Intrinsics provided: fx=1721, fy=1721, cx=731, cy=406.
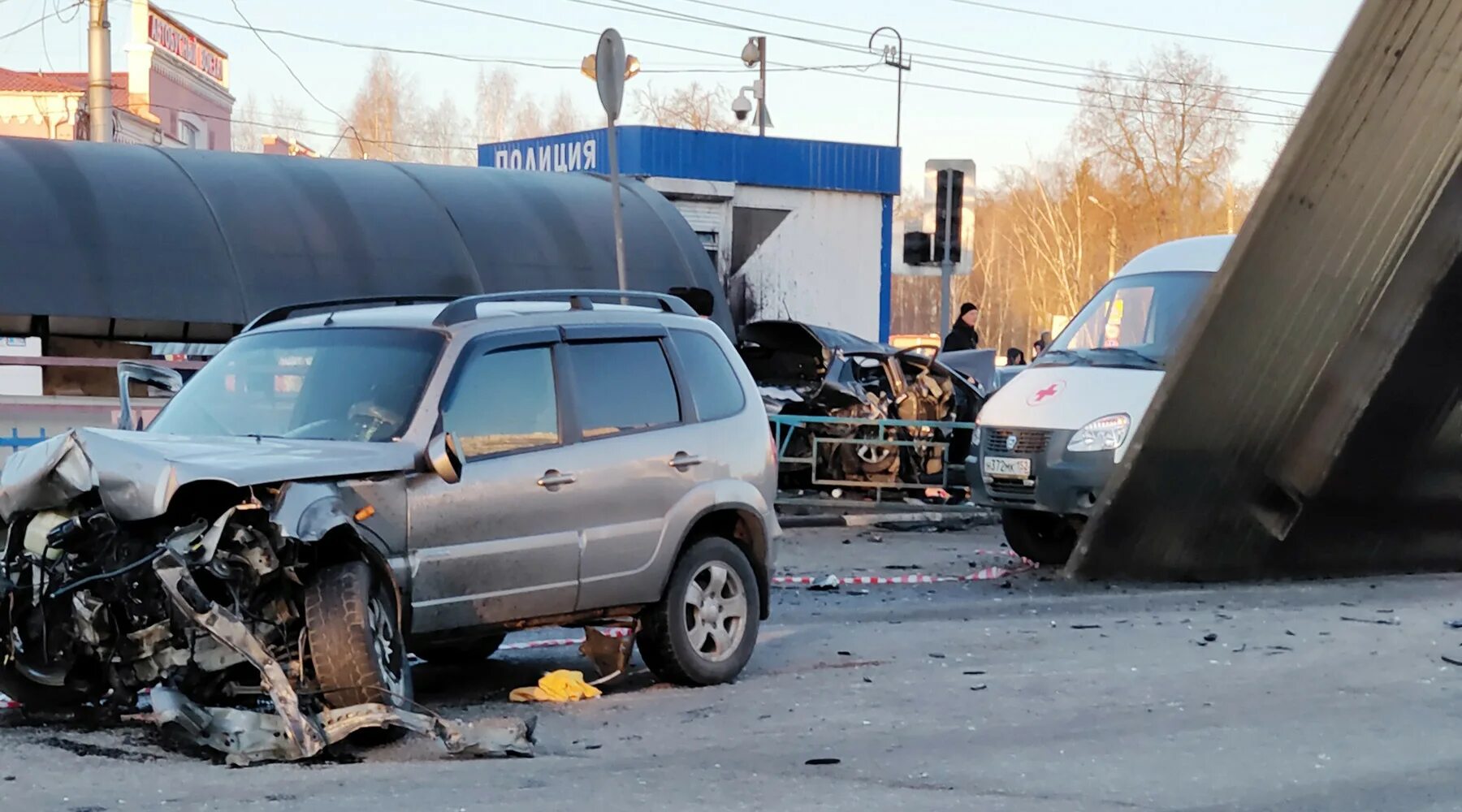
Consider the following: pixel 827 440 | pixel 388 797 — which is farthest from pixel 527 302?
pixel 827 440

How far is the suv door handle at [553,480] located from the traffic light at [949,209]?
10509mm

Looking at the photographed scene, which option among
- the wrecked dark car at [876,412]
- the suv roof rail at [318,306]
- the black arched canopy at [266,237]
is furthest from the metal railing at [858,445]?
the suv roof rail at [318,306]

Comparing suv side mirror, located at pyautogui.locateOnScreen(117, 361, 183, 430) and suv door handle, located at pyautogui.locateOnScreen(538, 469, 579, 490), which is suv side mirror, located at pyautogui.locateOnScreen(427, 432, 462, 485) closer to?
suv door handle, located at pyautogui.locateOnScreen(538, 469, 579, 490)

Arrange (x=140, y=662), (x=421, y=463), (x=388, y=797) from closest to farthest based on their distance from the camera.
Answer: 1. (x=388, y=797)
2. (x=140, y=662)
3. (x=421, y=463)

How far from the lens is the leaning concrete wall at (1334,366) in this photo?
1007cm

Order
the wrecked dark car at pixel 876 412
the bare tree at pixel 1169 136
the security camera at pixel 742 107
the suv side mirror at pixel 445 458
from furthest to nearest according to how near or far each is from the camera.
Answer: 1. the bare tree at pixel 1169 136
2. the security camera at pixel 742 107
3. the wrecked dark car at pixel 876 412
4. the suv side mirror at pixel 445 458

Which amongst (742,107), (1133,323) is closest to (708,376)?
(1133,323)

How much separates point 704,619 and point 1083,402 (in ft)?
17.3

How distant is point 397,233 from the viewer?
55.0 ft

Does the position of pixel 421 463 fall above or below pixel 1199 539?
above

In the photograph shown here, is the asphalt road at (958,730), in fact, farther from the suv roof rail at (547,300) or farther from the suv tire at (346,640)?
the suv roof rail at (547,300)

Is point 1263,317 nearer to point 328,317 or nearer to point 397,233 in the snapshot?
point 328,317

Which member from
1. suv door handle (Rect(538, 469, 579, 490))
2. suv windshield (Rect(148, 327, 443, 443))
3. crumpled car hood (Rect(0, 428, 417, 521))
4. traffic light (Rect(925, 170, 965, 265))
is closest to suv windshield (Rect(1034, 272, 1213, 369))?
traffic light (Rect(925, 170, 965, 265))

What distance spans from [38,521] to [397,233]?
1077 cm
